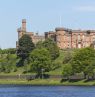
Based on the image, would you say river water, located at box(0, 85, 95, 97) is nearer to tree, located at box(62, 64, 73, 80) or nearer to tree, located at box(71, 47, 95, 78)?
tree, located at box(71, 47, 95, 78)

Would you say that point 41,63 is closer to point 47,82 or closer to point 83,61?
point 47,82

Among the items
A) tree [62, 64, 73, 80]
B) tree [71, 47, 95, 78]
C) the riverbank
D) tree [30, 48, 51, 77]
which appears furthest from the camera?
tree [30, 48, 51, 77]

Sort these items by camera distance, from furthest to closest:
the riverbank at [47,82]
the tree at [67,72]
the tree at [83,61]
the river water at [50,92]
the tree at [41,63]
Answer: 1. the tree at [41,63]
2. the tree at [67,72]
3. the tree at [83,61]
4. the riverbank at [47,82]
5. the river water at [50,92]

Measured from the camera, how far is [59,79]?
18412 centimetres

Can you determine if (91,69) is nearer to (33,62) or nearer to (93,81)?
(93,81)

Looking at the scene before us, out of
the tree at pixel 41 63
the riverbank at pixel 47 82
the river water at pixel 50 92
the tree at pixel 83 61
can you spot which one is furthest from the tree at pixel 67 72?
the river water at pixel 50 92

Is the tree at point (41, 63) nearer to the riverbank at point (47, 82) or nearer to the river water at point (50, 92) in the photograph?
the riverbank at point (47, 82)

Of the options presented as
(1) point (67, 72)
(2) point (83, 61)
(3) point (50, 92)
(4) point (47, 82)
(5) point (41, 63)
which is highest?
(2) point (83, 61)

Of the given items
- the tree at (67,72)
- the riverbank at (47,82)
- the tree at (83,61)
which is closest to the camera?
the riverbank at (47,82)

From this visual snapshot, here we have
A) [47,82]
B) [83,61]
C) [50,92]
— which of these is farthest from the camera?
[47,82]

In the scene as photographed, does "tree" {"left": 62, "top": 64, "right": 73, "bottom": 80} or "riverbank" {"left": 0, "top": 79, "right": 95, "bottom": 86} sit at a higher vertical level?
"tree" {"left": 62, "top": 64, "right": 73, "bottom": 80}

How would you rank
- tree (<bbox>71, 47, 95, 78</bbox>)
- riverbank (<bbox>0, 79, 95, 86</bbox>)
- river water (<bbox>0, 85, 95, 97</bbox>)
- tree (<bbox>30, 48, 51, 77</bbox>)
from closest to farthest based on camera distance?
river water (<bbox>0, 85, 95, 97</bbox>)
riverbank (<bbox>0, 79, 95, 86</bbox>)
tree (<bbox>71, 47, 95, 78</bbox>)
tree (<bbox>30, 48, 51, 77</bbox>)

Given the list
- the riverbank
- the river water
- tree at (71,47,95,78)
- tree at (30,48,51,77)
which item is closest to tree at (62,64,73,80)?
tree at (71,47,95,78)

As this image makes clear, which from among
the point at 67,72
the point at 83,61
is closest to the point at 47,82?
the point at 67,72
